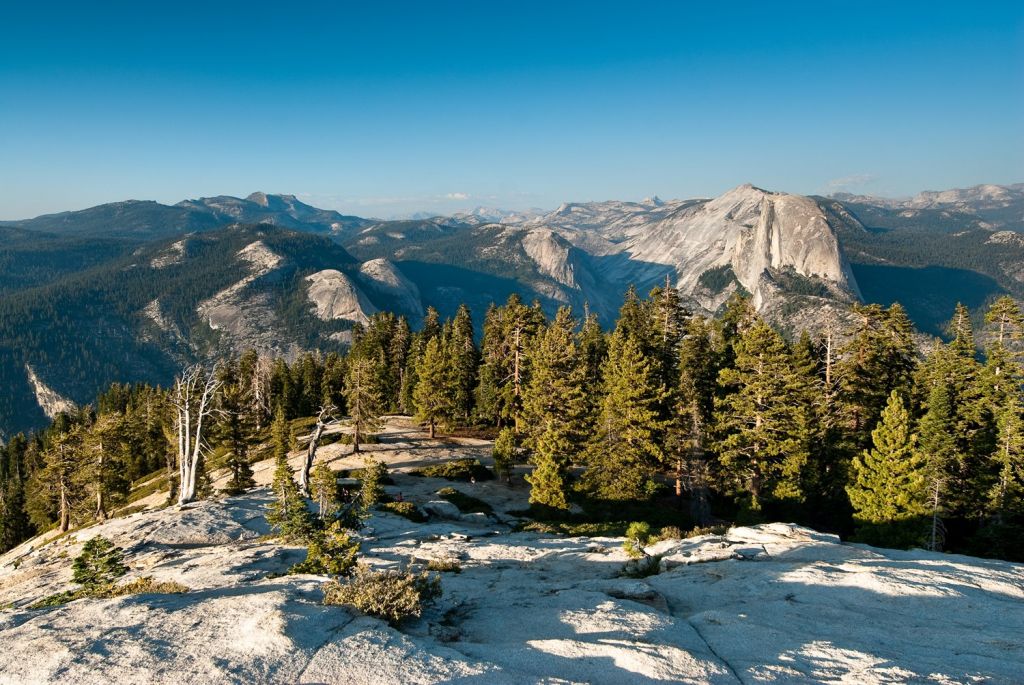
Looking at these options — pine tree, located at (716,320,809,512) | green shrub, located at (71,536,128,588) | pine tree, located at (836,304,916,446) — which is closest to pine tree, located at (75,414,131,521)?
green shrub, located at (71,536,128,588)

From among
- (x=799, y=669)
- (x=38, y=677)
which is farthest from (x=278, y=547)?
(x=799, y=669)

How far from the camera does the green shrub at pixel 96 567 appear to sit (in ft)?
55.6

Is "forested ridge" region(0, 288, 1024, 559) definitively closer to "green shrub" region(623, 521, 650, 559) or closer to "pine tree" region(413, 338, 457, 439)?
"pine tree" region(413, 338, 457, 439)

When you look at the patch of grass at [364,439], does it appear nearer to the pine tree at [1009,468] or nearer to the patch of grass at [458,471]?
the patch of grass at [458,471]

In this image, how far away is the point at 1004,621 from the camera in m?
11.9

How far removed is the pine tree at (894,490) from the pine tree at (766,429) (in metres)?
5.44

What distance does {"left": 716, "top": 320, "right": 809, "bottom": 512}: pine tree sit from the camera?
39188mm

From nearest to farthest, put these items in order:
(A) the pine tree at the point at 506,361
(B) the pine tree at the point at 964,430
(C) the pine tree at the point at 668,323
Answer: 1. (B) the pine tree at the point at 964,430
2. (C) the pine tree at the point at 668,323
3. (A) the pine tree at the point at 506,361

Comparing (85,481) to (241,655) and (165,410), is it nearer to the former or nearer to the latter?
(165,410)

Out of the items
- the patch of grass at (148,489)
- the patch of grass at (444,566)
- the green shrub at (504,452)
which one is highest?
the patch of grass at (444,566)

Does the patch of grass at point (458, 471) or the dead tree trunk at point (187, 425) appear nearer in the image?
the dead tree trunk at point (187, 425)

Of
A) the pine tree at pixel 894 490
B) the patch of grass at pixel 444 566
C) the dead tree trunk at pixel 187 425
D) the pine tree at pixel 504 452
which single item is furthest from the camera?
the pine tree at pixel 504 452

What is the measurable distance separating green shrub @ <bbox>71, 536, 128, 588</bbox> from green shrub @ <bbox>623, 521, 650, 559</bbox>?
1740 centimetres

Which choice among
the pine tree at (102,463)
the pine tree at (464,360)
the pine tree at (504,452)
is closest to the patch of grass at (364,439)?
the pine tree at (464,360)
